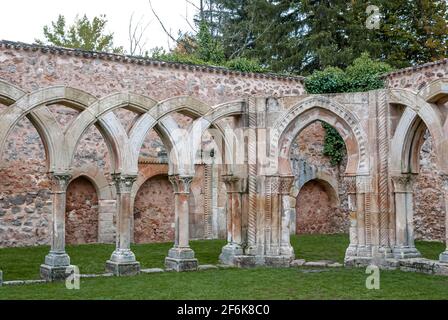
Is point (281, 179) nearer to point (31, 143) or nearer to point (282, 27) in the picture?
point (31, 143)

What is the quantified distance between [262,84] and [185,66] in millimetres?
2952

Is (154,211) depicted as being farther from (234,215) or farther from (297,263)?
(297,263)

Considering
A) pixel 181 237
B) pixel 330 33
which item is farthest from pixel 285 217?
pixel 330 33

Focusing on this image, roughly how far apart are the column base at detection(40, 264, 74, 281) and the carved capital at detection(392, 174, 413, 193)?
588cm

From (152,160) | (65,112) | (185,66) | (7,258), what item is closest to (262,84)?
(185,66)

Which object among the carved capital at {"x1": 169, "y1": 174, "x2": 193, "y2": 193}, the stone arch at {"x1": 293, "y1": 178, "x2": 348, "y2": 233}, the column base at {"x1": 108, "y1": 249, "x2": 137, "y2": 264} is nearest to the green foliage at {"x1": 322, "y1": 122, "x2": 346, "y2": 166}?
the stone arch at {"x1": 293, "y1": 178, "x2": 348, "y2": 233}

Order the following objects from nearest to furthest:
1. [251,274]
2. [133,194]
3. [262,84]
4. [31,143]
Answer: [251,274] < [31,143] < [133,194] < [262,84]

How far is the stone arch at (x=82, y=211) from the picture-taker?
52.0 feet

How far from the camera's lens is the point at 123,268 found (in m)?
9.55

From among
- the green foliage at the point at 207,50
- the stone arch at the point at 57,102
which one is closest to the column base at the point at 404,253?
the stone arch at the point at 57,102

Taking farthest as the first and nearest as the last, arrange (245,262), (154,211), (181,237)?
(154,211)
(245,262)
(181,237)

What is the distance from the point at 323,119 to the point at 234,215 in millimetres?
2550

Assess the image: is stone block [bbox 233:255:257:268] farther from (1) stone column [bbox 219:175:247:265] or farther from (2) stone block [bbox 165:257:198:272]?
(2) stone block [bbox 165:257:198:272]

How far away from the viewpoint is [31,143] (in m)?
15.1
